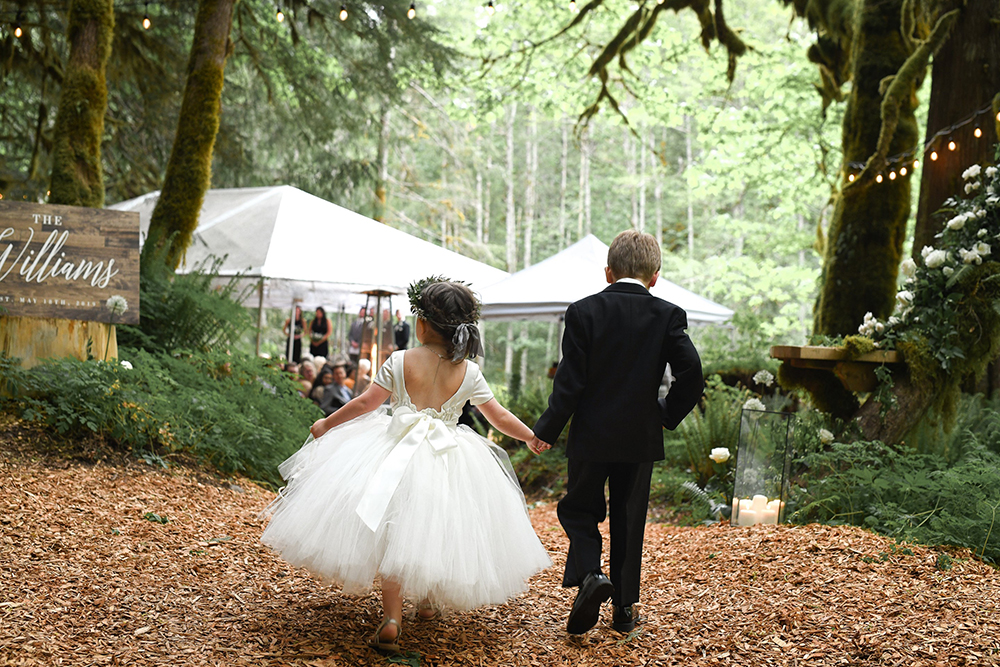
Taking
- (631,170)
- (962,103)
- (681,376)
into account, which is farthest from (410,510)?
(631,170)

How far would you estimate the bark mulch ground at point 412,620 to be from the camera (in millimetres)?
2908

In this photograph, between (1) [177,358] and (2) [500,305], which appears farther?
(2) [500,305]

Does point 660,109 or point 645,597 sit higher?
point 660,109

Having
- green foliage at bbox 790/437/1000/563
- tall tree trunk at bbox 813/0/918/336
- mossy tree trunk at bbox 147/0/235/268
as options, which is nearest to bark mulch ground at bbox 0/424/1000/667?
green foliage at bbox 790/437/1000/563

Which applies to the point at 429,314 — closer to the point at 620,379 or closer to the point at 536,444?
the point at 536,444

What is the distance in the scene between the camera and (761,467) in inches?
201

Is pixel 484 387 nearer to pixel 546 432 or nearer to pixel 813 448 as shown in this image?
pixel 546 432

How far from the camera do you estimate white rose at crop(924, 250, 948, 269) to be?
17.0 ft

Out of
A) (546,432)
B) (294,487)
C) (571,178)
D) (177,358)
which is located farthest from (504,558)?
(571,178)

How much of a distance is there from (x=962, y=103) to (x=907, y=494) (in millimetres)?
3855

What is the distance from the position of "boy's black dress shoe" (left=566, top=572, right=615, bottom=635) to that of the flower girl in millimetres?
185

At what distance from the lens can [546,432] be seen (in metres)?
3.30

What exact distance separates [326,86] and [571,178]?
21.5 meters

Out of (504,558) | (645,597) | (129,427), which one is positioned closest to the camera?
(504,558)
